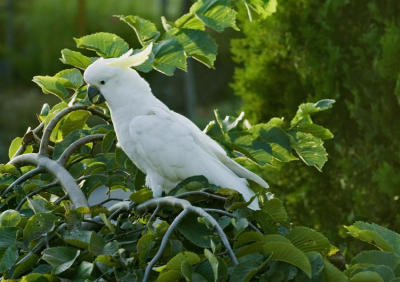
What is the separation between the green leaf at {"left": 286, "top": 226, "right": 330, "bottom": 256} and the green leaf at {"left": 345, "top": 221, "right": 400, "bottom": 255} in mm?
125

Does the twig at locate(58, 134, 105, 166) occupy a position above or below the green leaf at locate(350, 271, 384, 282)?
above

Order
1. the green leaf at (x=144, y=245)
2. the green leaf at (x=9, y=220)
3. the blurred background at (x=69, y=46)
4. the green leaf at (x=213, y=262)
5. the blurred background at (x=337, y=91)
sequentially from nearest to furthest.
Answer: the green leaf at (x=213, y=262), the green leaf at (x=144, y=245), the green leaf at (x=9, y=220), the blurred background at (x=337, y=91), the blurred background at (x=69, y=46)

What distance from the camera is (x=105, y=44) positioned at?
85.0 inches

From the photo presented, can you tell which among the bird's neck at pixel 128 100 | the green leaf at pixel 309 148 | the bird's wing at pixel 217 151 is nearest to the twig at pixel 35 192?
the bird's neck at pixel 128 100

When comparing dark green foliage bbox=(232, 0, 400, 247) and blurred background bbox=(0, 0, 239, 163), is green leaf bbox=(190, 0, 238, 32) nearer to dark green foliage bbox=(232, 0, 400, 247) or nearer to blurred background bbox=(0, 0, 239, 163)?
dark green foliage bbox=(232, 0, 400, 247)

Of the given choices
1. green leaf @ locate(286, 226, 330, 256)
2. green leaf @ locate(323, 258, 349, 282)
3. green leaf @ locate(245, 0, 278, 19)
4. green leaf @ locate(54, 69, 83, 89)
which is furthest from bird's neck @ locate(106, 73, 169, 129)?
green leaf @ locate(323, 258, 349, 282)

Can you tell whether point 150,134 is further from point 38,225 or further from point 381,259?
point 381,259

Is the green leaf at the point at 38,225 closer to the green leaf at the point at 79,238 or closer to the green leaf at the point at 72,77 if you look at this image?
the green leaf at the point at 79,238

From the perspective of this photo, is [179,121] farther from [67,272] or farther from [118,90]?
[67,272]

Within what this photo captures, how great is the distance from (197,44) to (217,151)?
0.33 metres

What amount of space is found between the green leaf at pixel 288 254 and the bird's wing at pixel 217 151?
517 millimetres

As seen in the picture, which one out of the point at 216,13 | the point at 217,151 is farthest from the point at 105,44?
the point at 217,151

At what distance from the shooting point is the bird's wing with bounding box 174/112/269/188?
191 centimetres

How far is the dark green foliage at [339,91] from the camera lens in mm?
3164
